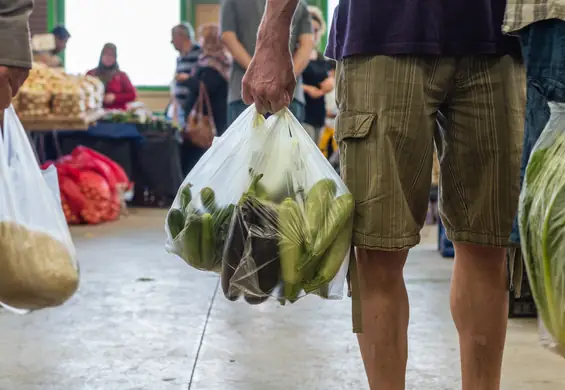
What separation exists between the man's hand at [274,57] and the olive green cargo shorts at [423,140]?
0.35ft

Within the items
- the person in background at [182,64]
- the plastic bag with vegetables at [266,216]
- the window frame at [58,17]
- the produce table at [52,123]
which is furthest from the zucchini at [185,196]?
the window frame at [58,17]

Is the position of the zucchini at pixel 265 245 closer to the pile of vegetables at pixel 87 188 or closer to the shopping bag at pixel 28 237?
the shopping bag at pixel 28 237

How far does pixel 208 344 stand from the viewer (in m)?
2.71

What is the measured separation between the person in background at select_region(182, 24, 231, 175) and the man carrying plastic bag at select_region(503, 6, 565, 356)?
515cm

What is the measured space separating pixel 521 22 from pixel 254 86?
1.71ft

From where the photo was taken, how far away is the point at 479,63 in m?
1.58

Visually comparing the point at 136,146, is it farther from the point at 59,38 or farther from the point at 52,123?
the point at 52,123

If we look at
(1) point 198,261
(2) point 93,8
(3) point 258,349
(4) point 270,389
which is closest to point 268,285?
(1) point 198,261

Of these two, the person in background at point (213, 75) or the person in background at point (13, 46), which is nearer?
the person in background at point (13, 46)

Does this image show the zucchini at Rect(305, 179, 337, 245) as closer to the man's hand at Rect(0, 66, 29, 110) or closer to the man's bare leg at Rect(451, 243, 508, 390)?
the man's bare leg at Rect(451, 243, 508, 390)

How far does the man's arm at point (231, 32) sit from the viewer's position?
3.96 m

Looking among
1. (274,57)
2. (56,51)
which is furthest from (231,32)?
(56,51)

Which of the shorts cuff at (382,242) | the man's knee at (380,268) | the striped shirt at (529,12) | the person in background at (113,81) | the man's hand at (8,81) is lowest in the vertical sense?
the person in background at (113,81)

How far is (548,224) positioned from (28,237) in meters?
1.09
